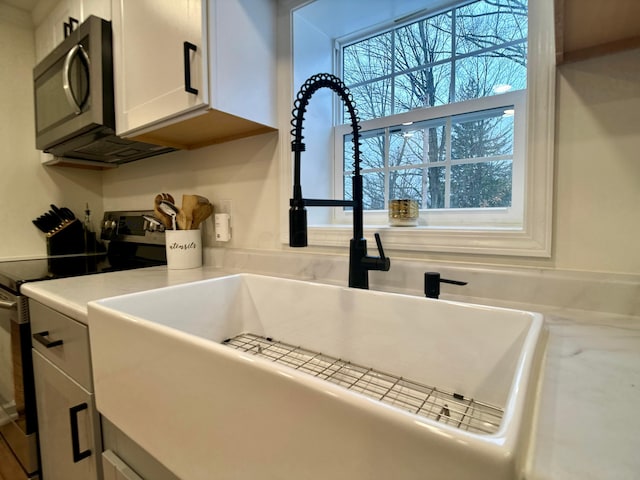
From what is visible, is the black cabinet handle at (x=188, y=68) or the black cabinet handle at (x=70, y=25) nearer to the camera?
the black cabinet handle at (x=188, y=68)

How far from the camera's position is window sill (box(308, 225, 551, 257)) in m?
0.75

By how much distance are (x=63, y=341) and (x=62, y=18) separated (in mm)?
1660

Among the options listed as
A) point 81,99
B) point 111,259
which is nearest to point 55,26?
point 81,99

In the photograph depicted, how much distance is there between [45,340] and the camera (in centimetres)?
90

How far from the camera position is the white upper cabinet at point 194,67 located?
0.97 m

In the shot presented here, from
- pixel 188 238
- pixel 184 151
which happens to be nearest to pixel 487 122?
pixel 188 238

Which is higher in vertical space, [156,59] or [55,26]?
[55,26]

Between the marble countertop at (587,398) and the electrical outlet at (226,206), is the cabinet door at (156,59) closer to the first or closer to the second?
the electrical outlet at (226,206)

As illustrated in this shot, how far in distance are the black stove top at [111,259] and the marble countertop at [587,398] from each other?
62 centimetres

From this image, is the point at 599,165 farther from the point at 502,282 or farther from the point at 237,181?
the point at 237,181

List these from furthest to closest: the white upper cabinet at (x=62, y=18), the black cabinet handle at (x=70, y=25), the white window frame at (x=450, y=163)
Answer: the black cabinet handle at (x=70, y=25)
the white upper cabinet at (x=62, y=18)
the white window frame at (x=450, y=163)

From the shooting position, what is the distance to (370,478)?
276mm

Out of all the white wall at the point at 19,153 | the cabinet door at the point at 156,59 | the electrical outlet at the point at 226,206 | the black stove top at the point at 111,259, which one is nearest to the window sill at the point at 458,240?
the electrical outlet at the point at 226,206

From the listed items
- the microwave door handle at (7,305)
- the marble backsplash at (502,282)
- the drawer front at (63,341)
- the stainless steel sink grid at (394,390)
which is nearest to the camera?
the stainless steel sink grid at (394,390)
